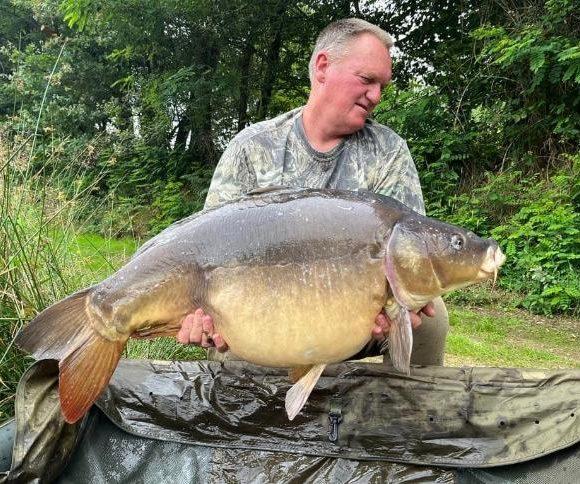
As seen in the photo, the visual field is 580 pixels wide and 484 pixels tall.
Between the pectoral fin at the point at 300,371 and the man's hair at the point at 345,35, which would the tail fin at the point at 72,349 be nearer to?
the pectoral fin at the point at 300,371

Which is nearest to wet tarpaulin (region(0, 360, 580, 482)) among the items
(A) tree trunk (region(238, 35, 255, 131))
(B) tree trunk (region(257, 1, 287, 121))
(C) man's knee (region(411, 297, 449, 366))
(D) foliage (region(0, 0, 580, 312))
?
(C) man's knee (region(411, 297, 449, 366))

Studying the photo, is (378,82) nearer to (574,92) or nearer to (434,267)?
(434,267)

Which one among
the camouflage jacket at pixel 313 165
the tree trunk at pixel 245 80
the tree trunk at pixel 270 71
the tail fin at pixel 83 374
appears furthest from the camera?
the tree trunk at pixel 270 71

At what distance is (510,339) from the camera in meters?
3.46

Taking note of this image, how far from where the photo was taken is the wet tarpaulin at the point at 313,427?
4.54ft

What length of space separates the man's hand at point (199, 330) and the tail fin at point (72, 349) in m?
0.15

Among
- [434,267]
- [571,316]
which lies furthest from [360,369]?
[571,316]

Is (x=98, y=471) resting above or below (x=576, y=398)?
below

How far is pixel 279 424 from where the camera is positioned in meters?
1.55

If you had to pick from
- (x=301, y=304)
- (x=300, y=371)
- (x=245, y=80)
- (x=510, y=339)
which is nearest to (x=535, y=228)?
(x=510, y=339)

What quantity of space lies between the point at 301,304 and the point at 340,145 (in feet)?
2.47

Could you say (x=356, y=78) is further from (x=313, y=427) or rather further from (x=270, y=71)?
(x=270, y=71)

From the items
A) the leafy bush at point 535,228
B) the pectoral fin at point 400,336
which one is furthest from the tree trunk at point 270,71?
the pectoral fin at point 400,336

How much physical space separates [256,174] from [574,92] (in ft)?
12.3
